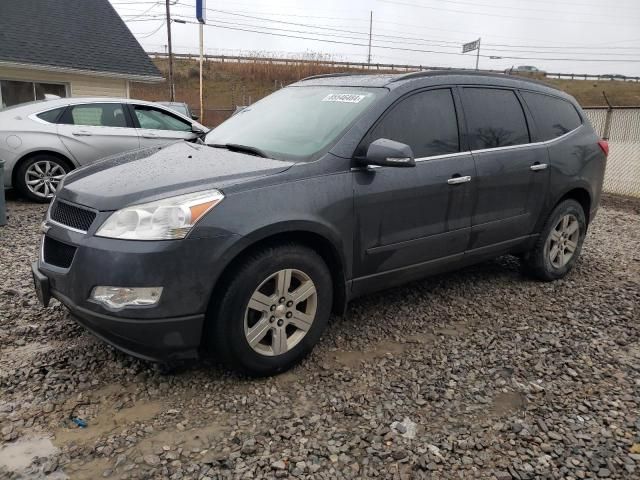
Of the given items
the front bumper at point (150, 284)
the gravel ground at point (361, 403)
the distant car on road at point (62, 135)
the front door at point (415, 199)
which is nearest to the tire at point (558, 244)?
the gravel ground at point (361, 403)

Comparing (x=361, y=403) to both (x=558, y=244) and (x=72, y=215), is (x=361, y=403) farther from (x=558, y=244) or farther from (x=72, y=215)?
(x=558, y=244)

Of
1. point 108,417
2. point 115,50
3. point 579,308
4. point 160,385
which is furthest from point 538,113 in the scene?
point 115,50

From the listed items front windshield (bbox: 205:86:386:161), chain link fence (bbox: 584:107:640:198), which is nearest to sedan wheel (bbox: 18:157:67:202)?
front windshield (bbox: 205:86:386:161)

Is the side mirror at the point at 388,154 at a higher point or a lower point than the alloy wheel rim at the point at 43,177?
higher

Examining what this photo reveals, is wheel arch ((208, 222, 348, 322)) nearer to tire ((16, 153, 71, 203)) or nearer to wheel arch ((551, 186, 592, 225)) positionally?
wheel arch ((551, 186, 592, 225))

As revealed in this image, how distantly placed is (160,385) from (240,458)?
78 cm

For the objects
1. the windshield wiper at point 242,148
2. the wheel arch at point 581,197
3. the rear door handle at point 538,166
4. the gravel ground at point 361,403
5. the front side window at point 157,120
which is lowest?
the gravel ground at point 361,403

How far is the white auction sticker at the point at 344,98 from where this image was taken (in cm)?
357

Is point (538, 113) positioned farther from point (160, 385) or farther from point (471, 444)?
point (160, 385)

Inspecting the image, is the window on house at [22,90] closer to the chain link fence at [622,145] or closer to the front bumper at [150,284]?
the front bumper at [150,284]

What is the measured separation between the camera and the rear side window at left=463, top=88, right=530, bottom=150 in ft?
13.0

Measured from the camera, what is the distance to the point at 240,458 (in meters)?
2.37

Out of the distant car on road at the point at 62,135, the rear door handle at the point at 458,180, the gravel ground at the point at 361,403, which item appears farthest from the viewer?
the distant car on road at the point at 62,135

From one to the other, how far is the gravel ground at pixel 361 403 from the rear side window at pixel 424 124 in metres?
1.30
